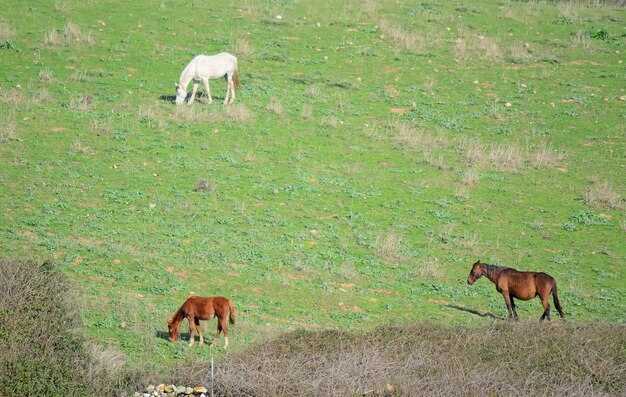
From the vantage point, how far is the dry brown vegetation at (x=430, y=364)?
11.4 m

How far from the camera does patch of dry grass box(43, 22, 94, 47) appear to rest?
99.0ft

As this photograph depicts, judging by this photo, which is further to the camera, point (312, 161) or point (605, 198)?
point (312, 161)

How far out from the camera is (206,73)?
2689 centimetres

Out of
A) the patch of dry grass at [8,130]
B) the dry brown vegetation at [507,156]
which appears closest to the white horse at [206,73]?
the patch of dry grass at [8,130]

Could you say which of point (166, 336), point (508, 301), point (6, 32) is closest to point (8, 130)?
point (6, 32)

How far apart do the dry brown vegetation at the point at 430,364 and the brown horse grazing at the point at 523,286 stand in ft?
6.48

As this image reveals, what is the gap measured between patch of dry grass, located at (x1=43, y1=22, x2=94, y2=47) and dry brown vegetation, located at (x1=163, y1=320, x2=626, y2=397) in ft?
68.4

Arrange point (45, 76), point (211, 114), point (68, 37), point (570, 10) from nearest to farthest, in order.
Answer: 1. point (211, 114)
2. point (45, 76)
3. point (68, 37)
4. point (570, 10)

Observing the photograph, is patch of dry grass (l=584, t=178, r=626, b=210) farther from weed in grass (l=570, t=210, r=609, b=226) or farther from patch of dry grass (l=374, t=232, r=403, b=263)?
patch of dry grass (l=374, t=232, r=403, b=263)

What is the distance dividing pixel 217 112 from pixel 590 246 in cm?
1199

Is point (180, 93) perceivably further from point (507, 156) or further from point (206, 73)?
point (507, 156)

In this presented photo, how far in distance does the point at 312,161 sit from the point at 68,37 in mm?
12089

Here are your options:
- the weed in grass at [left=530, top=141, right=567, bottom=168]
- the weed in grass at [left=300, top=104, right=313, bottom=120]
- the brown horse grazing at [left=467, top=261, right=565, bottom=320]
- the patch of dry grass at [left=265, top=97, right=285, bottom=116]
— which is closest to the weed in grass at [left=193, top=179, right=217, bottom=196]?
the patch of dry grass at [left=265, top=97, right=285, bottom=116]

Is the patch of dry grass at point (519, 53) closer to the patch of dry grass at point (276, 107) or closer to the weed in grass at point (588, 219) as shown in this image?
the patch of dry grass at point (276, 107)
